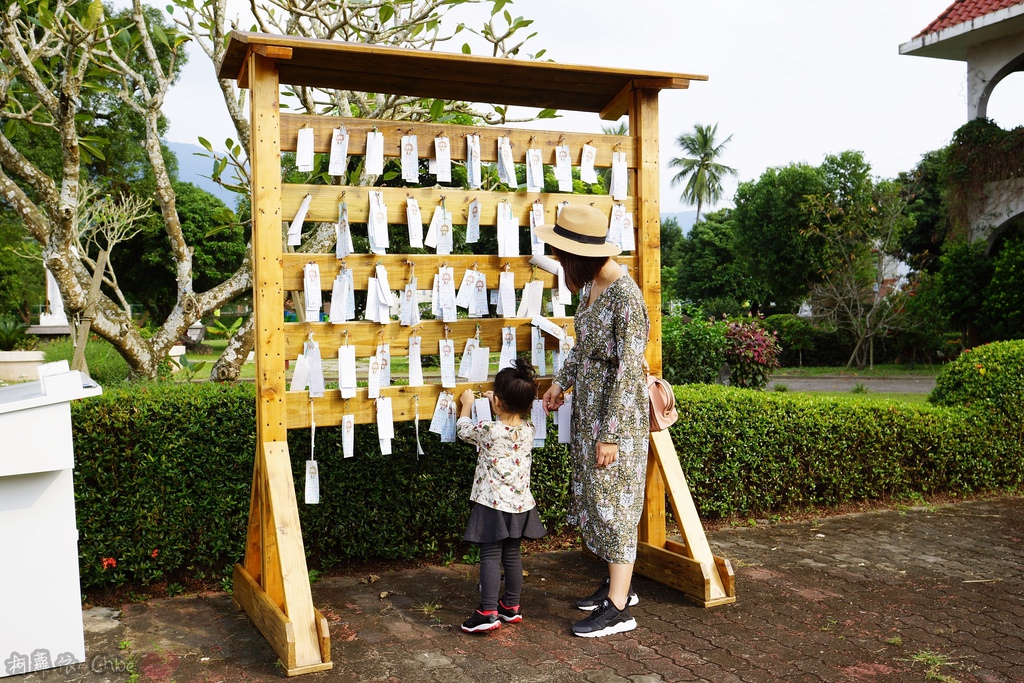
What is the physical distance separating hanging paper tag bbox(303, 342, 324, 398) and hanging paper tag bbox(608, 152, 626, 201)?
6.04 ft

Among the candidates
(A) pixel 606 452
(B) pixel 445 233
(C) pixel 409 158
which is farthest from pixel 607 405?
(C) pixel 409 158

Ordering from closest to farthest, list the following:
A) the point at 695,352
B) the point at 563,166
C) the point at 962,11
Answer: the point at 563,166
the point at 695,352
the point at 962,11

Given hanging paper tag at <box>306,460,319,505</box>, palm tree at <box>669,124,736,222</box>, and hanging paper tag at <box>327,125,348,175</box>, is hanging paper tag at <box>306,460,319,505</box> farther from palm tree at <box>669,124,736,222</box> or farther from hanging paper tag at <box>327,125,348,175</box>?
palm tree at <box>669,124,736,222</box>

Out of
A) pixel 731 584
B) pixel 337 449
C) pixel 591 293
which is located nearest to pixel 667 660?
pixel 731 584

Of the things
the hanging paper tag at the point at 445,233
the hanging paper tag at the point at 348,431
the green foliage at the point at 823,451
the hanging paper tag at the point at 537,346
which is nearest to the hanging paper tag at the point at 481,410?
the hanging paper tag at the point at 537,346

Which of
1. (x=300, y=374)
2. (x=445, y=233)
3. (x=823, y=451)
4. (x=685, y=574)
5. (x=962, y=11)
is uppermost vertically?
(x=962, y=11)

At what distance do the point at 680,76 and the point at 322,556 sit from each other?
338cm

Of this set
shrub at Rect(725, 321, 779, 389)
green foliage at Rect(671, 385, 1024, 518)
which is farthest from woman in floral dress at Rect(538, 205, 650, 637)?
shrub at Rect(725, 321, 779, 389)

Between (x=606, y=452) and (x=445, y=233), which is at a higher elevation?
(x=445, y=233)

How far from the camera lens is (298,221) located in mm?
3807

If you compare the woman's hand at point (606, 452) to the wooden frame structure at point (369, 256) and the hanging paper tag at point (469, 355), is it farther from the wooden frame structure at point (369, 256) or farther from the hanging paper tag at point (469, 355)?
the hanging paper tag at point (469, 355)

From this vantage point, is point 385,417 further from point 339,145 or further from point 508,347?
point 339,145

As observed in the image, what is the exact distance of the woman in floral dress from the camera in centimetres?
383

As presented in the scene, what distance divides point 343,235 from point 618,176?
1.56 meters
